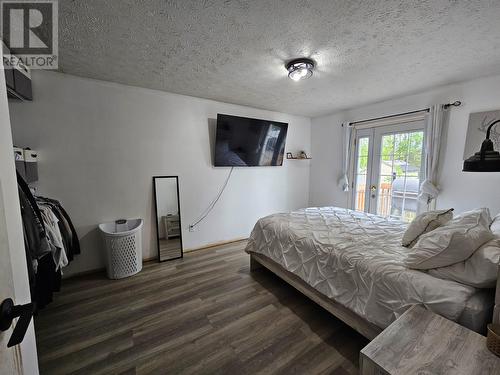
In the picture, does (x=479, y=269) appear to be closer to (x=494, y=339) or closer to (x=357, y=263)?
(x=494, y=339)

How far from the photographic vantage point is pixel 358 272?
163 cm

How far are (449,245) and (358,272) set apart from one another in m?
0.59

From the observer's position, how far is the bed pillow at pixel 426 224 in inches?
72.6

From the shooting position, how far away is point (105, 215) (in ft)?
9.11

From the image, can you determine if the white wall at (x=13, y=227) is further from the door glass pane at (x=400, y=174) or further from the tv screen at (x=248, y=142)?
the door glass pane at (x=400, y=174)

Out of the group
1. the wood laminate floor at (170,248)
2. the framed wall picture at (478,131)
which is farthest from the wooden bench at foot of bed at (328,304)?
the framed wall picture at (478,131)

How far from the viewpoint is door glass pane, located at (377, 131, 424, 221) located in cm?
314

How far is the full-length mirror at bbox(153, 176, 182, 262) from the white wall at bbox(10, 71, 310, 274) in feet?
0.31

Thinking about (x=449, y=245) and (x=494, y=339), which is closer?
(x=494, y=339)

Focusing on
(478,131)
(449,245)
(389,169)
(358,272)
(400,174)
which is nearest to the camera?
(449,245)

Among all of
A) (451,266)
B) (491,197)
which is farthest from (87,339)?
(491,197)

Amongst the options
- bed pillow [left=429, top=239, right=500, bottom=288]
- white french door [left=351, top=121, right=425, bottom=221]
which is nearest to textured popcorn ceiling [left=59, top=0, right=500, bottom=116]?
white french door [left=351, top=121, right=425, bottom=221]

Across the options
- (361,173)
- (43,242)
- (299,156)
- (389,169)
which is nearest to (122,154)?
(43,242)

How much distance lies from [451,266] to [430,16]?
1712 mm
